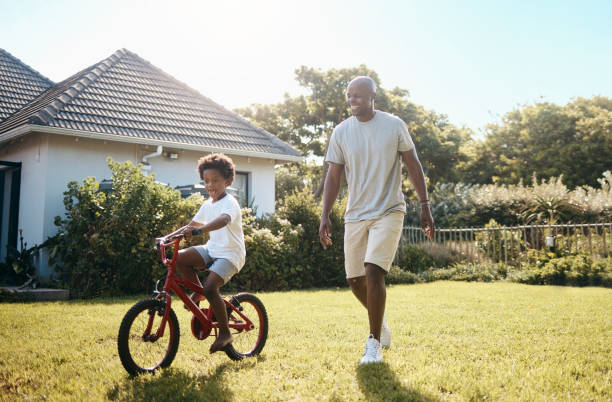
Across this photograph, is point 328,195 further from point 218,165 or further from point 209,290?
point 209,290

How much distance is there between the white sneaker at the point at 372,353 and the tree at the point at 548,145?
32.7 m

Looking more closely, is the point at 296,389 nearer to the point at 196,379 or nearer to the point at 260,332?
the point at 196,379

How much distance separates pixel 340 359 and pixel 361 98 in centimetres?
217

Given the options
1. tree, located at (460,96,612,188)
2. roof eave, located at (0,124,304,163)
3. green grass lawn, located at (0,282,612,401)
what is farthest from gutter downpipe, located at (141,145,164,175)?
tree, located at (460,96,612,188)

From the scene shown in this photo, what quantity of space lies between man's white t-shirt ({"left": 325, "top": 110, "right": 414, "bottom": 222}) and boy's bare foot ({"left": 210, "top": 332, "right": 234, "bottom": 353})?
4.63 ft

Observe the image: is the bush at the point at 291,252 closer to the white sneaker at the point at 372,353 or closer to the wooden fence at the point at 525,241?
the wooden fence at the point at 525,241

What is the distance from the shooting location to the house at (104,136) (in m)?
11.1

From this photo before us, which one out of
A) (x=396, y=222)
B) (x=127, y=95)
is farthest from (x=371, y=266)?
(x=127, y=95)

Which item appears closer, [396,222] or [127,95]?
[396,222]

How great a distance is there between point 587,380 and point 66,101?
11.9 meters

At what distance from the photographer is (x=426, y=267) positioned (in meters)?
14.0

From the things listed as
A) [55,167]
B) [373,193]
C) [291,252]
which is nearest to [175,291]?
[373,193]

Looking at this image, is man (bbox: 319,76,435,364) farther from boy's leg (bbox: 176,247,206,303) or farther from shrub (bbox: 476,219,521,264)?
shrub (bbox: 476,219,521,264)

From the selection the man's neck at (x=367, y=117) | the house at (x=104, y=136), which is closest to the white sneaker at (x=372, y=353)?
the man's neck at (x=367, y=117)
